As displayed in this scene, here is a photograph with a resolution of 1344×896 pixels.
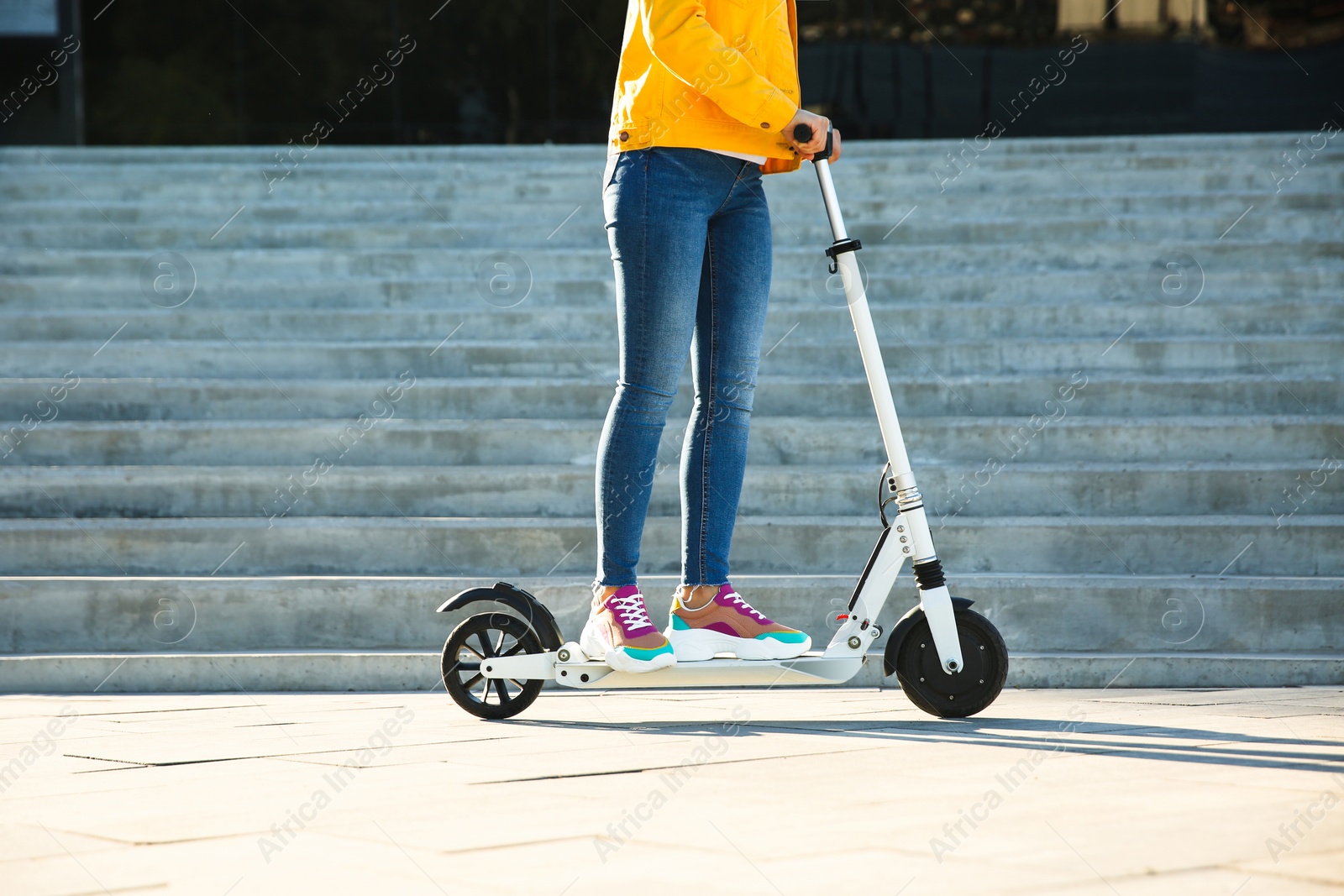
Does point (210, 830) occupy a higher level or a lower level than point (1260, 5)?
lower

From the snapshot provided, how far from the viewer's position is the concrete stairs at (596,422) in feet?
12.5

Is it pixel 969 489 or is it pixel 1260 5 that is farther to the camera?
pixel 1260 5

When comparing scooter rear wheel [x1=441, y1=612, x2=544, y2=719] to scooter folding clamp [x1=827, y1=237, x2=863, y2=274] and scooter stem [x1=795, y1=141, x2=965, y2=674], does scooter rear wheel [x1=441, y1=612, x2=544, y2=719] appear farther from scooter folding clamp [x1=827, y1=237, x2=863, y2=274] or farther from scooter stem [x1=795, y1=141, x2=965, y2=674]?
scooter folding clamp [x1=827, y1=237, x2=863, y2=274]

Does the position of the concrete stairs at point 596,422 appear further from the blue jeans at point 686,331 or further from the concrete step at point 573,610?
the blue jeans at point 686,331

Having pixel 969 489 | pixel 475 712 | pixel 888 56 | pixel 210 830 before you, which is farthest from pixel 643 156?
pixel 888 56

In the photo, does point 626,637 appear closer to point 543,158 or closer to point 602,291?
point 602,291

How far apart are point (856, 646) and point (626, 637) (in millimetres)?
486

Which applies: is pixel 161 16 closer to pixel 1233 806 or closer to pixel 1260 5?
pixel 1260 5

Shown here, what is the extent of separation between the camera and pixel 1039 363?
5.13 m

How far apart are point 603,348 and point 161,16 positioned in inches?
287

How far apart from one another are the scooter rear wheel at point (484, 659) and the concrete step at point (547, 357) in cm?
223

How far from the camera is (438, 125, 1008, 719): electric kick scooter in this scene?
9.40 ft

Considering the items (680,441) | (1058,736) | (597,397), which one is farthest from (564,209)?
(1058,736)

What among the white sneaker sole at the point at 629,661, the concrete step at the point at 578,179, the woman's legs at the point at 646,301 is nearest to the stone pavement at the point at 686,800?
the white sneaker sole at the point at 629,661
